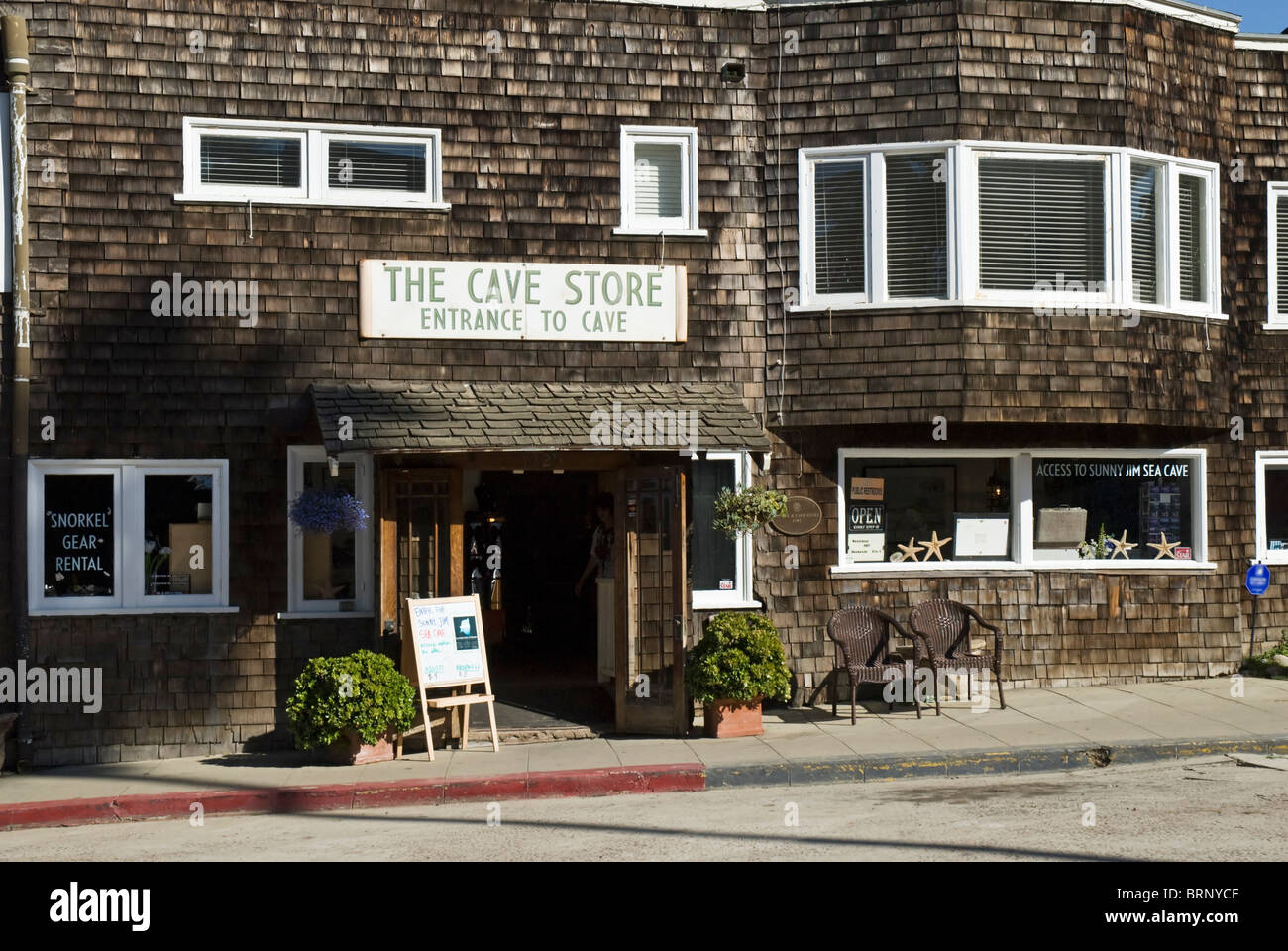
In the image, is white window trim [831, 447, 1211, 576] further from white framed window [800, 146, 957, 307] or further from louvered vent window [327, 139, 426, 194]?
louvered vent window [327, 139, 426, 194]

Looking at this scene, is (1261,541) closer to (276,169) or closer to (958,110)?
(958,110)

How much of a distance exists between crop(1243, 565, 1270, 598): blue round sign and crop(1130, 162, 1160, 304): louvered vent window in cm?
285

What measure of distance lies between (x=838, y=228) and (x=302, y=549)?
18.4 ft

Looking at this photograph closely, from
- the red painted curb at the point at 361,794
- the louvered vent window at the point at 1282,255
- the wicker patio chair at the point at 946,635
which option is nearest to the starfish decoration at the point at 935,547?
the wicker patio chair at the point at 946,635

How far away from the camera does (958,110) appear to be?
12.1 m

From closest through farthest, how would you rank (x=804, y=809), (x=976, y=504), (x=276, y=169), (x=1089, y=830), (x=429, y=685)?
(x=1089, y=830), (x=804, y=809), (x=429, y=685), (x=276, y=169), (x=976, y=504)

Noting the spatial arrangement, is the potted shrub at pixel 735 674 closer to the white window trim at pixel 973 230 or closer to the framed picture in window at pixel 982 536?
the framed picture in window at pixel 982 536

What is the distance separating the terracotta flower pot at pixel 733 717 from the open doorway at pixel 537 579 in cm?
154

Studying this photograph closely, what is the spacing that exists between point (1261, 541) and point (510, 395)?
7.68 m

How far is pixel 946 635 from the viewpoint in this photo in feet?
39.7

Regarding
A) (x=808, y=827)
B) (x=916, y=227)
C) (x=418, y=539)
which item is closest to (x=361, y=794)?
(x=418, y=539)

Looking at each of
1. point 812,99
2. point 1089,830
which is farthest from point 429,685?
point 812,99

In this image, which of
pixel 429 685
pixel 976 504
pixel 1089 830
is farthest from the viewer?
pixel 976 504

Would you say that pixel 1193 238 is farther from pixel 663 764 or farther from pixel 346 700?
pixel 346 700
